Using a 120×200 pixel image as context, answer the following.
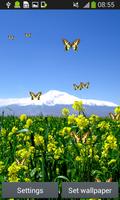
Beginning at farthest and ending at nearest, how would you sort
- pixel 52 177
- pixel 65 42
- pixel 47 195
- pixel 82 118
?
1. pixel 65 42
2. pixel 82 118
3. pixel 52 177
4. pixel 47 195

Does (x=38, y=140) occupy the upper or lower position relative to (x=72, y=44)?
lower

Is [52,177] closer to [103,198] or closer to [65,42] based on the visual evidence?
[103,198]

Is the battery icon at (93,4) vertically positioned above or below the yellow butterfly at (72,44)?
above

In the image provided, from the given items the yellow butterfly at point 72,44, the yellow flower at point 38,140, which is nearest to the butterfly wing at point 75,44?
the yellow butterfly at point 72,44

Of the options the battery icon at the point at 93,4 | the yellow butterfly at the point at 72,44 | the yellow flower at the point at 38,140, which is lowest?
the yellow flower at the point at 38,140

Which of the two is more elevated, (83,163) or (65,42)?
(65,42)

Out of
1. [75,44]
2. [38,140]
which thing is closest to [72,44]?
[75,44]

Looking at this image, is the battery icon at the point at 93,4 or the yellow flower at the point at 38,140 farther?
the battery icon at the point at 93,4

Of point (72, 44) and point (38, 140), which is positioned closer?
point (38, 140)

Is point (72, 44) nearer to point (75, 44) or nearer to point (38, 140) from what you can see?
point (75, 44)

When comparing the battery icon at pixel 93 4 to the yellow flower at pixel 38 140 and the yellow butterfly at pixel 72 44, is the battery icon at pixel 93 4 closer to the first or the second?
the yellow butterfly at pixel 72 44

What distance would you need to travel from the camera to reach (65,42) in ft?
20.2

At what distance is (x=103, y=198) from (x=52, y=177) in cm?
56

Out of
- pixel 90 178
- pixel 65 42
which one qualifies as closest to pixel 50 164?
pixel 90 178
